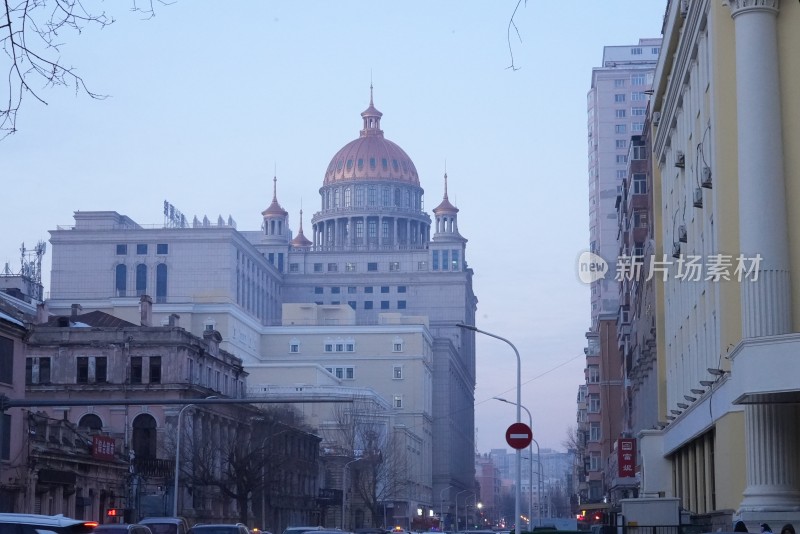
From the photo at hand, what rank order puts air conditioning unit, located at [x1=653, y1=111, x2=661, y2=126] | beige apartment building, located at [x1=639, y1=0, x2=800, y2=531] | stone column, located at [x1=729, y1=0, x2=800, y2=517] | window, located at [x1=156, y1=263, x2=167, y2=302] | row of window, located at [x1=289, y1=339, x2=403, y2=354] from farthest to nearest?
window, located at [x1=156, y1=263, x2=167, y2=302]
row of window, located at [x1=289, y1=339, x2=403, y2=354]
air conditioning unit, located at [x1=653, y1=111, x2=661, y2=126]
stone column, located at [x1=729, y1=0, x2=800, y2=517]
beige apartment building, located at [x1=639, y1=0, x2=800, y2=531]

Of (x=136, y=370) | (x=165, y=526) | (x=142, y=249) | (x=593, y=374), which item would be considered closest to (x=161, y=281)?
(x=142, y=249)

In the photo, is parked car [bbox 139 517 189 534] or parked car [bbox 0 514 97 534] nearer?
parked car [bbox 0 514 97 534]

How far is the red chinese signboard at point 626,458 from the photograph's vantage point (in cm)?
6844

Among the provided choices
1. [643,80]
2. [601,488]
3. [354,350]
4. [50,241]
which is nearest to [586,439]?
[601,488]

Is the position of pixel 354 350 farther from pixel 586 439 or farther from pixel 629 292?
pixel 629 292

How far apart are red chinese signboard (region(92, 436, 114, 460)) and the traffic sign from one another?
3479 centimetres

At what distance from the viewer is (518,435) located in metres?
36.5

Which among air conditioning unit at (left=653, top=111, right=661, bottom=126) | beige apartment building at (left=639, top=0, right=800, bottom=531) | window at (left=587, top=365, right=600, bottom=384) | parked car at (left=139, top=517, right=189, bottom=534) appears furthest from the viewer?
window at (left=587, top=365, right=600, bottom=384)

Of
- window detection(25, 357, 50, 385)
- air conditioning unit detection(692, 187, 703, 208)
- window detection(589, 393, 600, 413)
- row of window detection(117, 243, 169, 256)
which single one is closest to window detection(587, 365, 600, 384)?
window detection(589, 393, 600, 413)

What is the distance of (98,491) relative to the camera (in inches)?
2704

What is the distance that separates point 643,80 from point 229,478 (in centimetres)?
10694

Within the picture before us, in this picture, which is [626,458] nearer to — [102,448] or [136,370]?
[102,448]

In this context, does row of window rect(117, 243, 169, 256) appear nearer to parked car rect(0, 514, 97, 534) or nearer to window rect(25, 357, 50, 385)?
window rect(25, 357, 50, 385)

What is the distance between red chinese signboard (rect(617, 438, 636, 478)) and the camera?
68.4m
